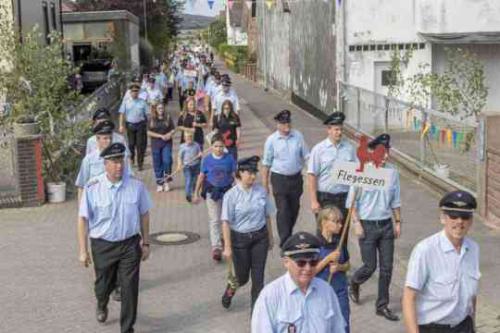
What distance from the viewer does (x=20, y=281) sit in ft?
30.3

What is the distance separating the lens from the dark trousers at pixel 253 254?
7539mm

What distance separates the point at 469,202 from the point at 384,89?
18520 mm

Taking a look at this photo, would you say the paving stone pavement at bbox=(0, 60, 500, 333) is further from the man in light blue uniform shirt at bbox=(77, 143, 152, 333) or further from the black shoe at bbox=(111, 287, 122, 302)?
the man in light blue uniform shirt at bbox=(77, 143, 152, 333)

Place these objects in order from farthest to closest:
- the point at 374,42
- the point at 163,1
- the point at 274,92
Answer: the point at 163,1 → the point at 274,92 → the point at 374,42

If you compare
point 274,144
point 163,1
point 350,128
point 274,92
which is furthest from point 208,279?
point 163,1

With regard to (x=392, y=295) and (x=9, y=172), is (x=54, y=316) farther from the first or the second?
(x=9, y=172)

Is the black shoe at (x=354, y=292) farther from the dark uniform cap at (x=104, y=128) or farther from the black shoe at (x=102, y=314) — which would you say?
the dark uniform cap at (x=104, y=128)

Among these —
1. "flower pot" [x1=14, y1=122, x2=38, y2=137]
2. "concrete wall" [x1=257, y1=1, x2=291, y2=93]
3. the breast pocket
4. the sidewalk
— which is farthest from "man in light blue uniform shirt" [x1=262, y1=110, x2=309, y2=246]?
"concrete wall" [x1=257, y1=1, x2=291, y2=93]

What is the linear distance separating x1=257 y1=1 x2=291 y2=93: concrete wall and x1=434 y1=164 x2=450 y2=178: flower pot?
20219mm

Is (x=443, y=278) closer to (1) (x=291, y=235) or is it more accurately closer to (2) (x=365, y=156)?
(2) (x=365, y=156)

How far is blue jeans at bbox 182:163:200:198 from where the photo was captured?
12.6 m

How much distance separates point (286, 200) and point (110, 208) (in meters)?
2.96

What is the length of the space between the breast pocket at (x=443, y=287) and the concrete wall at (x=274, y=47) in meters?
29.1

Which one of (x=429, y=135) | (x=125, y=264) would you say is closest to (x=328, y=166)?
(x=125, y=264)
